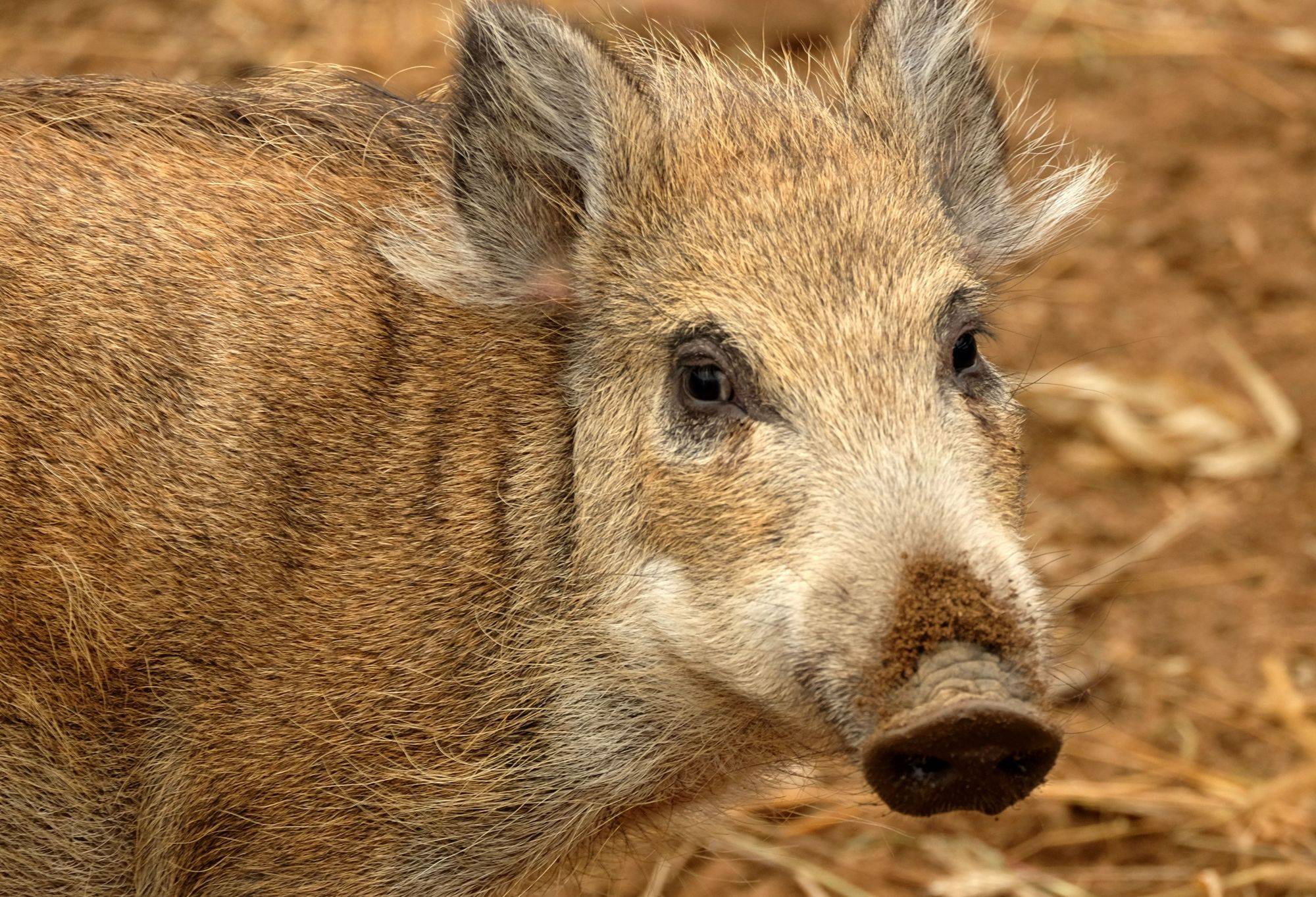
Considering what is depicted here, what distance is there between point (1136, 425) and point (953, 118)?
282cm

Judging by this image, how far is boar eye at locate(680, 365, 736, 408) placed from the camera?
3092 millimetres

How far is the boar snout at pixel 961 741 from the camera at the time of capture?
8.10 feet

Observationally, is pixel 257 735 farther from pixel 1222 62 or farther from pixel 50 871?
pixel 1222 62

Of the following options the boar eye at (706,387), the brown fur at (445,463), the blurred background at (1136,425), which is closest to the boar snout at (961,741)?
the brown fur at (445,463)

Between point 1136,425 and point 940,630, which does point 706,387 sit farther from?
point 1136,425

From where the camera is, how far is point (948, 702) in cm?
247

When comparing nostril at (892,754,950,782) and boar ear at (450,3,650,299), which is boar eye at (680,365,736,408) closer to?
boar ear at (450,3,650,299)

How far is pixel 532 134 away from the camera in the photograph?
340 centimetres

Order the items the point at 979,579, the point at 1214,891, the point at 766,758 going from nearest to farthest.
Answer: the point at 979,579
the point at 766,758
the point at 1214,891

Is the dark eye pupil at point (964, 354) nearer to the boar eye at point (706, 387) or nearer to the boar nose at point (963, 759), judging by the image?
the boar eye at point (706, 387)

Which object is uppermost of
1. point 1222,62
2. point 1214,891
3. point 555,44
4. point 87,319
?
point 1222,62

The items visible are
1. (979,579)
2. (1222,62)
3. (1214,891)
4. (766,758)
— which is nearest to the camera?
(979,579)

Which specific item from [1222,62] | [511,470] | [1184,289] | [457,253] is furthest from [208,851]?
[1222,62]

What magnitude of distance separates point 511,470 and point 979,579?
1.07 metres
